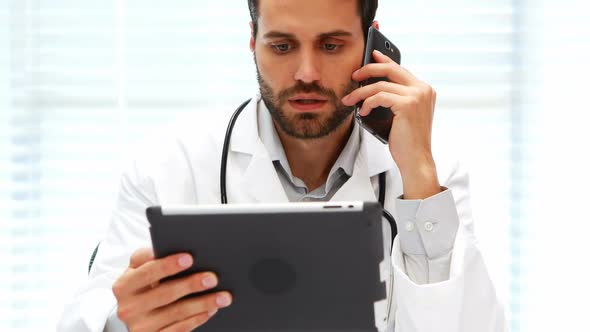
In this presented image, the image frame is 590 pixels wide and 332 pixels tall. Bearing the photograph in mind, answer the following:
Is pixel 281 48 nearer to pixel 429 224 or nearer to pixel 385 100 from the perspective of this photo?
pixel 385 100

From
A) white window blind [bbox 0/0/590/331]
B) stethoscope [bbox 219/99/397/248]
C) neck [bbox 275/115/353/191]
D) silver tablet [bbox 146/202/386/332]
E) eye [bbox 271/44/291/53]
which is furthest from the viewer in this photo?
white window blind [bbox 0/0/590/331]

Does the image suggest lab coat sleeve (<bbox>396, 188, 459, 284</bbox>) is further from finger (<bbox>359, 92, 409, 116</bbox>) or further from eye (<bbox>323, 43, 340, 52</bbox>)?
eye (<bbox>323, 43, 340, 52</bbox>)

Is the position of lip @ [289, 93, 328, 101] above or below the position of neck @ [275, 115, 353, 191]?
above

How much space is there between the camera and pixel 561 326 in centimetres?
238

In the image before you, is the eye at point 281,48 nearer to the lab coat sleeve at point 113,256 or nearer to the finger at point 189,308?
the lab coat sleeve at point 113,256

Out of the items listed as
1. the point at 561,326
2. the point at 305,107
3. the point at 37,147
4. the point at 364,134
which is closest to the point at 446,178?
the point at 364,134

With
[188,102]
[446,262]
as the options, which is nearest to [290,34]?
[446,262]

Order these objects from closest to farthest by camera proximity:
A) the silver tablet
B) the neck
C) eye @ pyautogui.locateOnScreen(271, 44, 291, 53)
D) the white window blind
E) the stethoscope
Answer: the silver tablet < the stethoscope < eye @ pyautogui.locateOnScreen(271, 44, 291, 53) < the neck < the white window blind

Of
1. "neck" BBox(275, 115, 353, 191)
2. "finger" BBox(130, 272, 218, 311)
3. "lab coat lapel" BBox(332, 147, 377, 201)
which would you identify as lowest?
"finger" BBox(130, 272, 218, 311)

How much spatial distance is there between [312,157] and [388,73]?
266mm

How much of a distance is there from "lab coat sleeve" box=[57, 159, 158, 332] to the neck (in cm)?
32

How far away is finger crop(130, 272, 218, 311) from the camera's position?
0.98m

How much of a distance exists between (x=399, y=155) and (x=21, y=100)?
155cm

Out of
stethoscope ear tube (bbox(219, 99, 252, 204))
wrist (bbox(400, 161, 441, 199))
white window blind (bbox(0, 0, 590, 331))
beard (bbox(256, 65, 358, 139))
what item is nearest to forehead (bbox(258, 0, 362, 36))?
beard (bbox(256, 65, 358, 139))
